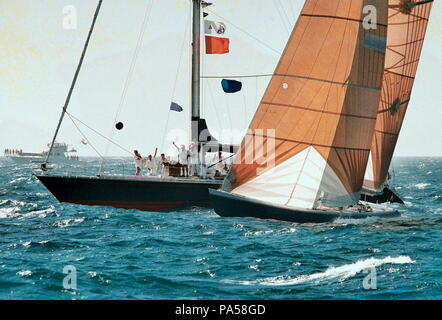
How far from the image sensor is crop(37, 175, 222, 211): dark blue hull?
27.8 m

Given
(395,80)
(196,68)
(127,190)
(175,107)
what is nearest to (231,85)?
(196,68)

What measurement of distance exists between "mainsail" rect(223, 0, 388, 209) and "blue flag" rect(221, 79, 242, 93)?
8.16 m

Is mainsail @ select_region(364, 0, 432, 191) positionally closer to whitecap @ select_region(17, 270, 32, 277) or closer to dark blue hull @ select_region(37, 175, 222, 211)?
dark blue hull @ select_region(37, 175, 222, 211)

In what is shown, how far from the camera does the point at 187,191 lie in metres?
28.7

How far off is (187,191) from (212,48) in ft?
26.8

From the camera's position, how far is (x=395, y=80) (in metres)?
29.2

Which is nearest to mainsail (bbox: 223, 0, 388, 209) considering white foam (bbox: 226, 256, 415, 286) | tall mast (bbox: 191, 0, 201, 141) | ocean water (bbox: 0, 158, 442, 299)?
ocean water (bbox: 0, 158, 442, 299)

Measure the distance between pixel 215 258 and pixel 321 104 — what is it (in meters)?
8.88

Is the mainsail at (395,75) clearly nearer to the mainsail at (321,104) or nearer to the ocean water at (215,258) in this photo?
the ocean water at (215,258)

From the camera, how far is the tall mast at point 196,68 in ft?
101

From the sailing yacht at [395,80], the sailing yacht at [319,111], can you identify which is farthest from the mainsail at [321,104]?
the sailing yacht at [395,80]

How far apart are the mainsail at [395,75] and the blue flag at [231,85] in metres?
7.21
